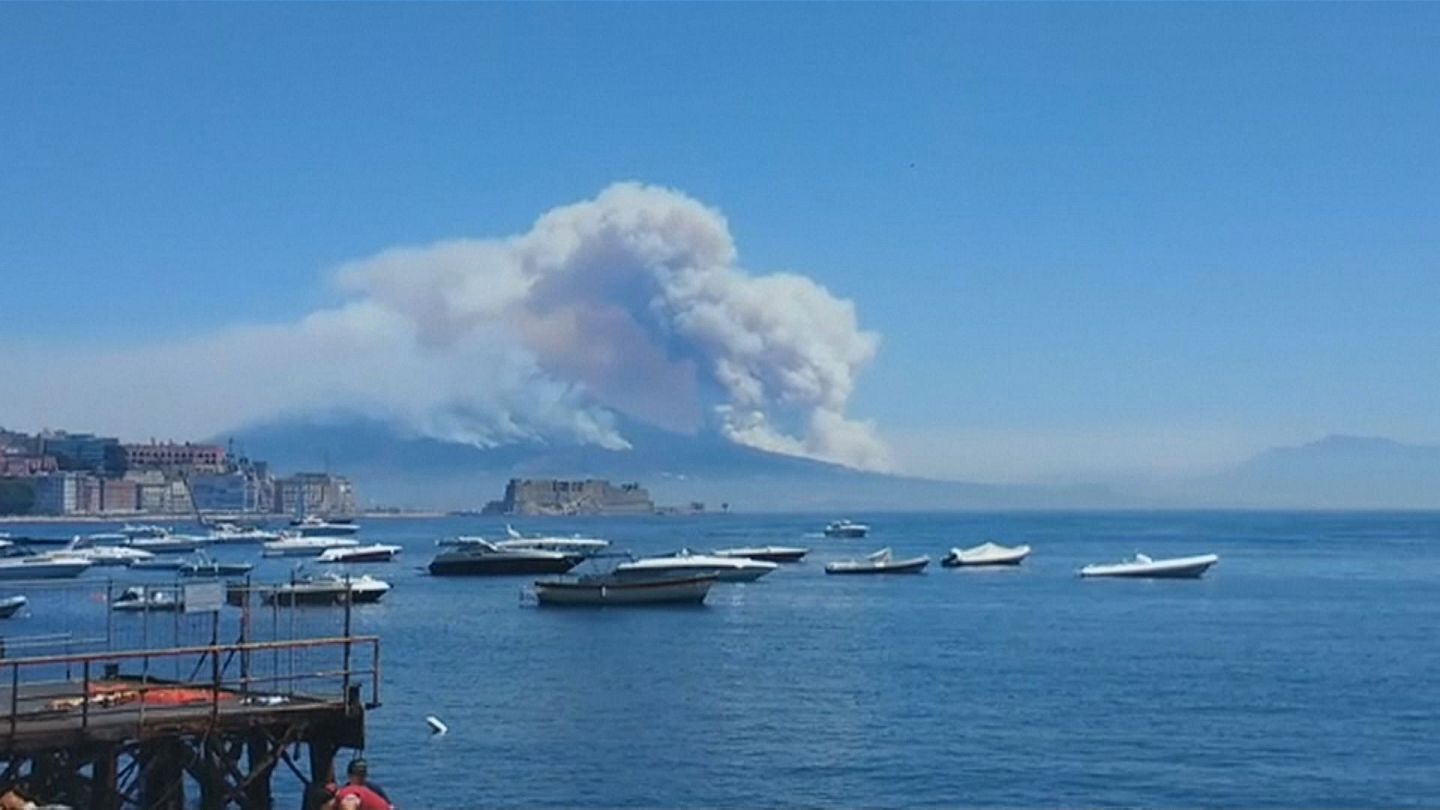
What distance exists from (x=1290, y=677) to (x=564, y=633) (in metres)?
33.5

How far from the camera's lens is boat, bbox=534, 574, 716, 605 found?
Answer: 93.1 metres

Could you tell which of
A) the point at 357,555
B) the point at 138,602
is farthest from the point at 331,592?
the point at 357,555

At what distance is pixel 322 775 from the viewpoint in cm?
2645

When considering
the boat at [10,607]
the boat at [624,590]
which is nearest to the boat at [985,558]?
the boat at [624,590]

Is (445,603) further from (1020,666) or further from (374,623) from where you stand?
(1020,666)

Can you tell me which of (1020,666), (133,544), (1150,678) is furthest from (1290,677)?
(133,544)

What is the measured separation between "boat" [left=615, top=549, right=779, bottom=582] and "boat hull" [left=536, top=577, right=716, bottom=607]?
113 inches

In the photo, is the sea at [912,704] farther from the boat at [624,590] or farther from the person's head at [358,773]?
the person's head at [358,773]

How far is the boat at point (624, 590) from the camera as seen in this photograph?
93.1m

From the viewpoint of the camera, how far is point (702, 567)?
107 meters

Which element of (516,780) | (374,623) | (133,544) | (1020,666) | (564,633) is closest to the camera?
(516,780)

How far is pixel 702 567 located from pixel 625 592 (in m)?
14.0

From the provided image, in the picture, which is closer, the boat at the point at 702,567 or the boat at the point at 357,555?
the boat at the point at 702,567

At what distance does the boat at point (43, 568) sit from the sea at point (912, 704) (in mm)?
40350
